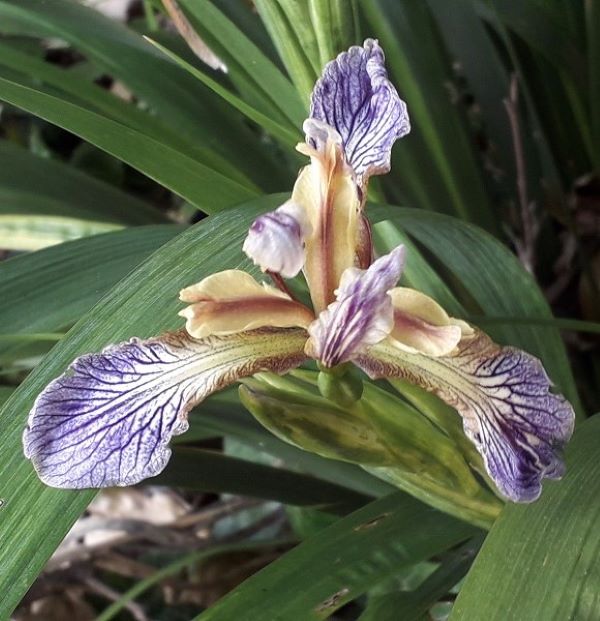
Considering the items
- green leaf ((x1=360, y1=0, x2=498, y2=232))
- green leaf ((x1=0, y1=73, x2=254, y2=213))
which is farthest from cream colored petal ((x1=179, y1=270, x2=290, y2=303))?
green leaf ((x1=360, y1=0, x2=498, y2=232))

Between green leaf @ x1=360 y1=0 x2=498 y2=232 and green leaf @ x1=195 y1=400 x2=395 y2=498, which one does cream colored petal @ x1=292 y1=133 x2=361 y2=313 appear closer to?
green leaf @ x1=195 y1=400 x2=395 y2=498

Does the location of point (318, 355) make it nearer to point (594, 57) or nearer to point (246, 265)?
point (246, 265)

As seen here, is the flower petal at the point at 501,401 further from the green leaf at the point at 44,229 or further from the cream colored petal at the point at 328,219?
the green leaf at the point at 44,229

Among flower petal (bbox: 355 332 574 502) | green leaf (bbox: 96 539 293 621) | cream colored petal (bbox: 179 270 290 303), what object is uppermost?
cream colored petal (bbox: 179 270 290 303)

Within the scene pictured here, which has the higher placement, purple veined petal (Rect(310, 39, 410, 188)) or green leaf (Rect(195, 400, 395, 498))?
purple veined petal (Rect(310, 39, 410, 188))

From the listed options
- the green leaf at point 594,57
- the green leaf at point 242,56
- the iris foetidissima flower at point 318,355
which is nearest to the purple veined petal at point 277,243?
the iris foetidissima flower at point 318,355

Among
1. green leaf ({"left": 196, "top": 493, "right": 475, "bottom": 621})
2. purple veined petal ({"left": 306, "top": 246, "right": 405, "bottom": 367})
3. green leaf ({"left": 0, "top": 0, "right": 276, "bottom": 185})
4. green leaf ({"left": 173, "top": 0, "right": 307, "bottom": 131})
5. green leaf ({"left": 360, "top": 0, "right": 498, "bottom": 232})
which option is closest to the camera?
purple veined petal ({"left": 306, "top": 246, "right": 405, "bottom": 367})

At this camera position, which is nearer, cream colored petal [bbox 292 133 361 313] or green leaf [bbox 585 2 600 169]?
cream colored petal [bbox 292 133 361 313]

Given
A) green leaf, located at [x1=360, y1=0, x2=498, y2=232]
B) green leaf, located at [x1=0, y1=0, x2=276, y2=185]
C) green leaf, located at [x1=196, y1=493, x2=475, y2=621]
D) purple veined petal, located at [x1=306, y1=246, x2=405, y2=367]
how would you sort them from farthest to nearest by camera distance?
1. green leaf, located at [x1=360, y1=0, x2=498, y2=232]
2. green leaf, located at [x1=0, y1=0, x2=276, y2=185]
3. green leaf, located at [x1=196, y1=493, x2=475, y2=621]
4. purple veined petal, located at [x1=306, y1=246, x2=405, y2=367]

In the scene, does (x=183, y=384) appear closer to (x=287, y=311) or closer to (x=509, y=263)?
(x=287, y=311)
